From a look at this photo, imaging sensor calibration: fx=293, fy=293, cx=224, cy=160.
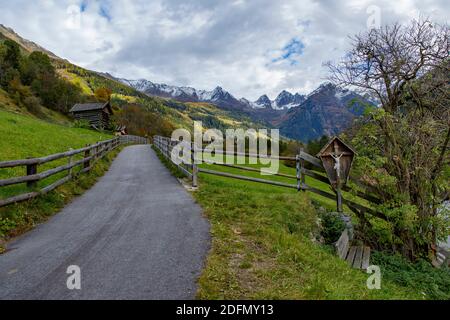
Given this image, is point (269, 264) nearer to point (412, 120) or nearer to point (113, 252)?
point (113, 252)

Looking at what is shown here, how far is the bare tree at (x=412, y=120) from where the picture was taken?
893 cm

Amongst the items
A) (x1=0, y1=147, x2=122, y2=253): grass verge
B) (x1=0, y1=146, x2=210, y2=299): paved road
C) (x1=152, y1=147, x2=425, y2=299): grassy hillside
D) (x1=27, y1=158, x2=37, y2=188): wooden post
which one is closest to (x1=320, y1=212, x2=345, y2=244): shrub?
(x1=152, y1=147, x2=425, y2=299): grassy hillside

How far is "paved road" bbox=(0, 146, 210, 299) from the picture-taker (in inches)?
152

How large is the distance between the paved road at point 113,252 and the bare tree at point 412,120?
245 inches

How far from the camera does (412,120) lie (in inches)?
394

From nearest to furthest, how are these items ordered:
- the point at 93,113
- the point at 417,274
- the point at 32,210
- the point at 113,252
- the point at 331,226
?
the point at 113,252 → the point at 32,210 → the point at 417,274 → the point at 331,226 → the point at 93,113

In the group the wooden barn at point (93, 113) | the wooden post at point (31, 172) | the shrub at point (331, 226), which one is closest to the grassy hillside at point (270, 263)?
the shrub at point (331, 226)

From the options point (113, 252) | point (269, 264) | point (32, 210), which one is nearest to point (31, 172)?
point (32, 210)

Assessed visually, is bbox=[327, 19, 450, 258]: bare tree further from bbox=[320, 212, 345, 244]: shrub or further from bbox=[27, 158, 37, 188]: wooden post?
bbox=[27, 158, 37, 188]: wooden post

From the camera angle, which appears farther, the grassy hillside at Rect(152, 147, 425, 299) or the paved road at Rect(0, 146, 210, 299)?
the grassy hillside at Rect(152, 147, 425, 299)

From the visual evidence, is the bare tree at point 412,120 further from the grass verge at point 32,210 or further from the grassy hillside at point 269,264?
the grass verge at point 32,210

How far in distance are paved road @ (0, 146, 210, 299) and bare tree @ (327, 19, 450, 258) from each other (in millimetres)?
6222

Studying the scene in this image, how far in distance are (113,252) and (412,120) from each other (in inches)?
399
